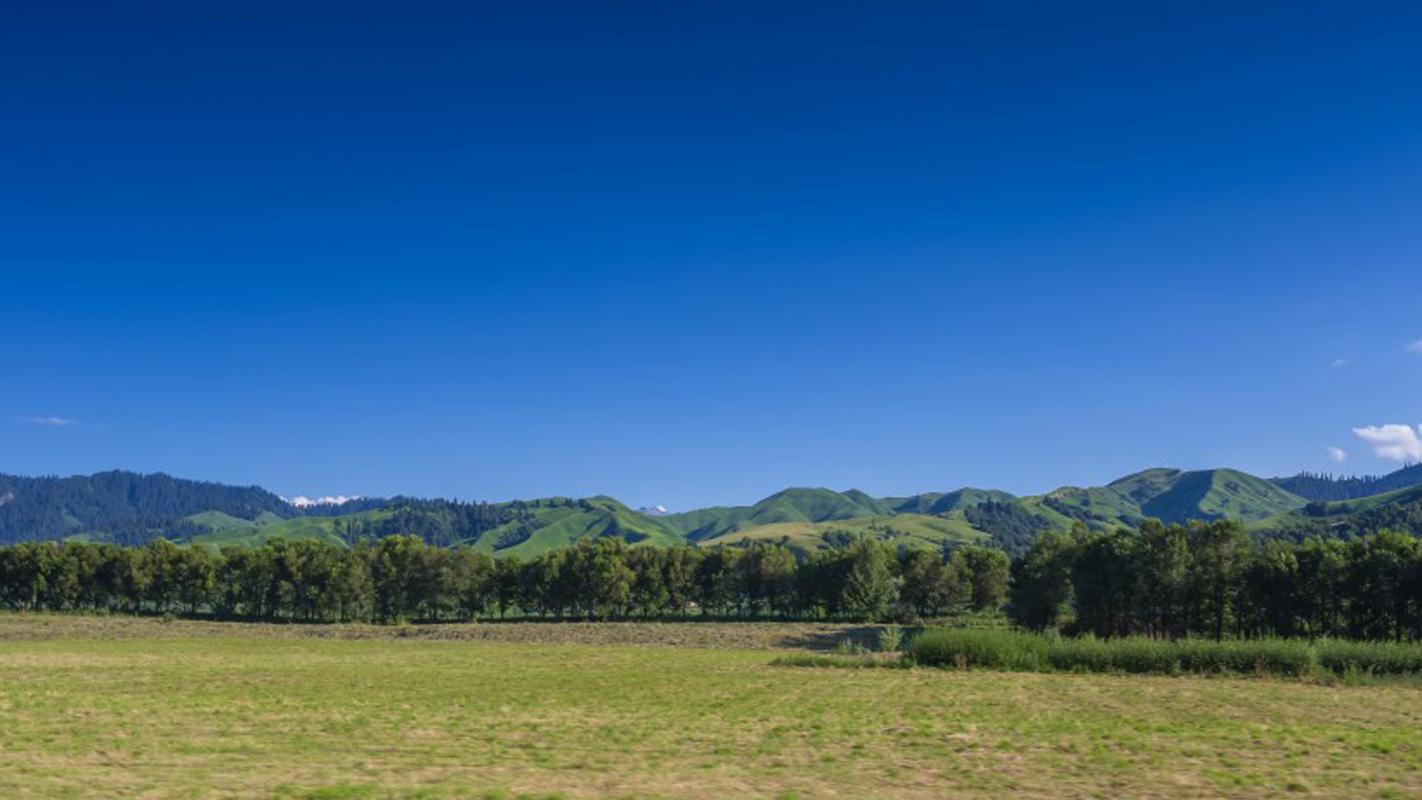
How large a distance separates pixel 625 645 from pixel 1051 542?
5668cm

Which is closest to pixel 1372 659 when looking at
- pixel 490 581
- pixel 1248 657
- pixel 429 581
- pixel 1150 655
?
pixel 1248 657

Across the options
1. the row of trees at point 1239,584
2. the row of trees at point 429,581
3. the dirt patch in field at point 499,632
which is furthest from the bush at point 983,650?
the row of trees at point 429,581

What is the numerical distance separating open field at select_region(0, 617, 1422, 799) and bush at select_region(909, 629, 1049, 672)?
142 inches

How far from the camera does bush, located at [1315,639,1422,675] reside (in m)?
49.1

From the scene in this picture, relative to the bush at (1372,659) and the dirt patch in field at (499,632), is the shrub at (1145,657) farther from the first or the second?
the dirt patch in field at (499,632)

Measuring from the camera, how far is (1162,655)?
53156 mm

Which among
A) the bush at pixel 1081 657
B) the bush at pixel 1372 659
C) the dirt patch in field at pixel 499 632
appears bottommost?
the dirt patch in field at pixel 499 632

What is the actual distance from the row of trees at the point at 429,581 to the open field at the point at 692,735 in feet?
310

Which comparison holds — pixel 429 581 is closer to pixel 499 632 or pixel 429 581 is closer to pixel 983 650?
pixel 499 632

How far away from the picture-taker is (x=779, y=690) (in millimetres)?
44125

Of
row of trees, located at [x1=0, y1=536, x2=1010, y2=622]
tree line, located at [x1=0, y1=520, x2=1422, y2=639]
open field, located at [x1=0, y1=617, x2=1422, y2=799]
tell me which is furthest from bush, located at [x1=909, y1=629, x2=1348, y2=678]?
row of trees, located at [x1=0, y1=536, x2=1010, y2=622]

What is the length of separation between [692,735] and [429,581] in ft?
426

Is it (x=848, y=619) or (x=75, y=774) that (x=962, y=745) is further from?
(x=848, y=619)

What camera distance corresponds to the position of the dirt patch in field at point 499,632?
98.0 m
